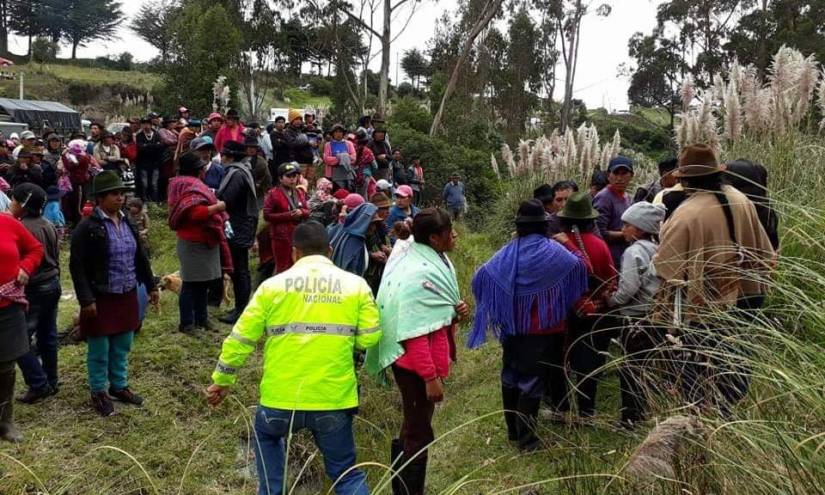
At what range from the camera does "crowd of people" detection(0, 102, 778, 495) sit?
3.18 m

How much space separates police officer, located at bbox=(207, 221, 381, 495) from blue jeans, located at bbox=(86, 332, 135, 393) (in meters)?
2.06

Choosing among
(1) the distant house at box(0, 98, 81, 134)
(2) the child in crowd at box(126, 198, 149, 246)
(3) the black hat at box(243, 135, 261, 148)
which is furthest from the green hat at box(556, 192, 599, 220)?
(1) the distant house at box(0, 98, 81, 134)

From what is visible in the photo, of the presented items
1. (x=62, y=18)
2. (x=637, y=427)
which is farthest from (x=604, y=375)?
(x=62, y=18)

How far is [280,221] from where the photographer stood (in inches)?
262

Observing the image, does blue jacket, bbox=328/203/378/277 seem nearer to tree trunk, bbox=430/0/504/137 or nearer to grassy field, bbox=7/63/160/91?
tree trunk, bbox=430/0/504/137

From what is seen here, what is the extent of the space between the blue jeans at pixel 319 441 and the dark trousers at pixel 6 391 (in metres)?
2.08

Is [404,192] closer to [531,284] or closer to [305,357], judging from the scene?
[531,284]

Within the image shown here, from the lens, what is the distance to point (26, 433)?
4520 millimetres

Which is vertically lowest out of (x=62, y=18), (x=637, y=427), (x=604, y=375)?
(x=604, y=375)

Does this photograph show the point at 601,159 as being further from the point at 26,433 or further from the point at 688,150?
the point at 26,433

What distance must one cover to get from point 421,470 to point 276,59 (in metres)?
29.5

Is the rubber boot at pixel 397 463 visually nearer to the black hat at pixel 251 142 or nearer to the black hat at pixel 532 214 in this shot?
the black hat at pixel 532 214

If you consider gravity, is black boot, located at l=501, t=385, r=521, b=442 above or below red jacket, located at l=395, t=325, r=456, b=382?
below

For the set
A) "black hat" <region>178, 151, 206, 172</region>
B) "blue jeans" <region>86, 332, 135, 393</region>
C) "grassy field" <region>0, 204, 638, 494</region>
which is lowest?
"grassy field" <region>0, 204, 638, 494</region>
